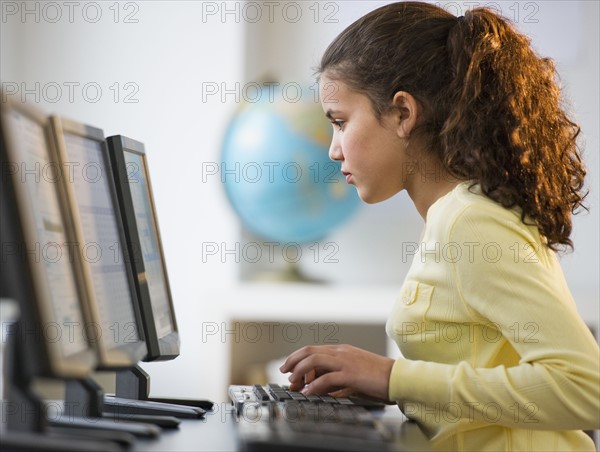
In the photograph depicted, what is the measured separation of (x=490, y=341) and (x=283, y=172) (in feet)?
4.81

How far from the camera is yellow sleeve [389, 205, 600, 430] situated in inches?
36.5

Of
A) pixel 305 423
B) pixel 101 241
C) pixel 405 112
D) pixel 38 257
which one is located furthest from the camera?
pixel 405 112

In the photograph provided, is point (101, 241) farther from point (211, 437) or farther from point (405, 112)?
point (405, 112)

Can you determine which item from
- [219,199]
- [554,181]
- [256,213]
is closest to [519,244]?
[554,181]

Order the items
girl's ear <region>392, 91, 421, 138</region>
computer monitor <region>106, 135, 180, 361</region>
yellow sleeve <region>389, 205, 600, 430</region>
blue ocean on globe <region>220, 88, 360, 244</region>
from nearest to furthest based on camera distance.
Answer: yellow sleeve <region>389, 205, 600, 430</region> → computer monitor <region>106, 135, 180, 361</region> → girl's ear <region>392, 91, 421, 138</region> → blue ocean on globe <region>220, 88, 360, 244</region>

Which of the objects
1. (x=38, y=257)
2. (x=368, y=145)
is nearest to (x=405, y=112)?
(x=368, y=145)

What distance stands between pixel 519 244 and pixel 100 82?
2.18 metres

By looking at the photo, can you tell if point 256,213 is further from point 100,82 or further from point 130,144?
point 130,144

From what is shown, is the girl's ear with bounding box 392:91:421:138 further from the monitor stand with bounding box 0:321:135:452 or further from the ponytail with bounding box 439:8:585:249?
the monitor stand with bounding box 0:321:135:452

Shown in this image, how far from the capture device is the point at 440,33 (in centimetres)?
119

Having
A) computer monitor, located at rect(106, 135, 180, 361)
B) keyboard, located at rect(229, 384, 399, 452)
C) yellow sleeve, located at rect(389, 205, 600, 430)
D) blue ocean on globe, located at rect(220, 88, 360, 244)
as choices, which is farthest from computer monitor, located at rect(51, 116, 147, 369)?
blue ocean on globe, located at rect(220, 88, 360, 244)

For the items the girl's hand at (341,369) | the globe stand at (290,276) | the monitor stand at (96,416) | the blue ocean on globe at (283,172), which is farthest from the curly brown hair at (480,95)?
the globe stand at (290,276)

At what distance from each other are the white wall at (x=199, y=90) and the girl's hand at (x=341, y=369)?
1.54 m

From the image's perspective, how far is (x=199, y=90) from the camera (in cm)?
278
